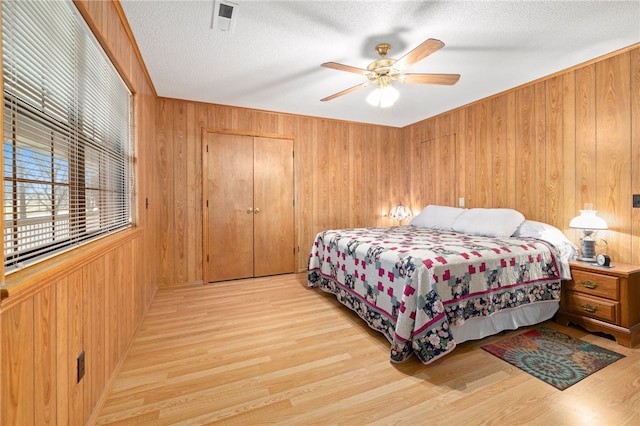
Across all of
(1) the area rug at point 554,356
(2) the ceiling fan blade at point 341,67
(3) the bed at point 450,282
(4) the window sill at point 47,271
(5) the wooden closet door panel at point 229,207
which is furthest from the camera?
(5) the wooden closet door panel at point 229,207

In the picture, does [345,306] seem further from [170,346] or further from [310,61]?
[310,61]

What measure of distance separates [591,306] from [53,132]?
3688mm

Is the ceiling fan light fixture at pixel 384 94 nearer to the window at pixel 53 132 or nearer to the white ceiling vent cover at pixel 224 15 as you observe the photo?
the white ceiling vent cover at pixel 224 15

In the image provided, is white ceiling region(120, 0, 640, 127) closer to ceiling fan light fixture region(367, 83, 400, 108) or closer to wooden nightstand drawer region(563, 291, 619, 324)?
ceiling fan light fixture region(367, 83, 400, 108)

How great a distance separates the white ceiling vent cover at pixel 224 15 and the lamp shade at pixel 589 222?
126 inches

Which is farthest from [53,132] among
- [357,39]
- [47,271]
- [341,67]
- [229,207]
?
[229,207]

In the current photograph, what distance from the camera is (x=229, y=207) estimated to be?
12.6 feet

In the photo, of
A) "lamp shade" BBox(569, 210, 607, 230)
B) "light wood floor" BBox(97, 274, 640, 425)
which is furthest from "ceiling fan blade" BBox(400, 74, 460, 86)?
"light wood floor" BBox(97, 274, 640, 425)

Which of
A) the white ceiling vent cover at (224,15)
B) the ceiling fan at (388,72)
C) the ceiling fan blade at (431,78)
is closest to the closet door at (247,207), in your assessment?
the white ceiling vent cover at (224,15)

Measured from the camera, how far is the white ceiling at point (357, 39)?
1.87 meters

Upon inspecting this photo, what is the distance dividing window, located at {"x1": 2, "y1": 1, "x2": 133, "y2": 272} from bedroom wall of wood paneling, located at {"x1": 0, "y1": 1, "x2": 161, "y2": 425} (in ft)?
0.31

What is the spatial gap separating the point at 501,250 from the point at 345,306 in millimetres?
1521

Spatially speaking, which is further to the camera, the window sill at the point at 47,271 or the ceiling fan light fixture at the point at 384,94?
the ceiling fan light fixture at the point at 384,94

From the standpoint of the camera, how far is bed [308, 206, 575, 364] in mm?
1857
